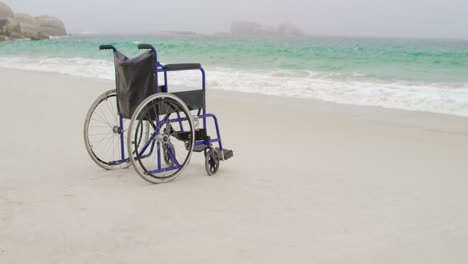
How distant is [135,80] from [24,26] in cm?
6160

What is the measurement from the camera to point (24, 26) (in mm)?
58344

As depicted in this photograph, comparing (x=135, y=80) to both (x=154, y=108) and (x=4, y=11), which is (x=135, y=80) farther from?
(x=4, y=11)

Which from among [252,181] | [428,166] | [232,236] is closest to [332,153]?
[428,166]

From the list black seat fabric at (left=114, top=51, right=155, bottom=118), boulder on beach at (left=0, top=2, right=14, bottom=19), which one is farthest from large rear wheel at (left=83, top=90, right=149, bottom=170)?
boulder on beach at (left=0, top=2, right=14, bottom=19)

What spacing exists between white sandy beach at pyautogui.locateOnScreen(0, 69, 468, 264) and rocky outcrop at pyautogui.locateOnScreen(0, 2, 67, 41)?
167ft

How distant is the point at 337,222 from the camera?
2.55 m

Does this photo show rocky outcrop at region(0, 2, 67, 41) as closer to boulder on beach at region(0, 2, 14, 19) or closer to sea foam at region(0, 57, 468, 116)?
boulder on beach at region(0, 2, 14, 19)

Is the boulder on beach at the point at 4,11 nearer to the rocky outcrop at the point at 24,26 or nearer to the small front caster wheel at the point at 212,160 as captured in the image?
the rocky outcrop at the point at 24,26

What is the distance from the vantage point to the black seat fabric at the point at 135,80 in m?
3.04

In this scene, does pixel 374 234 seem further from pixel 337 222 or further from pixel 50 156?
pixel 50 156

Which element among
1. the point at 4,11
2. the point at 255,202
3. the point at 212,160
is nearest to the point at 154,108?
the point at 212,160

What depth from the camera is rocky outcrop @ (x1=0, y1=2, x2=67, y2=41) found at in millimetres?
55094

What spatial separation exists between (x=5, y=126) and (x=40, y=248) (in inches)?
126

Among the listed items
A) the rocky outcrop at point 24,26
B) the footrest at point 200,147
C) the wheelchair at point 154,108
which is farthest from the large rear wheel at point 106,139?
the rocky outcrop at point 24,26
